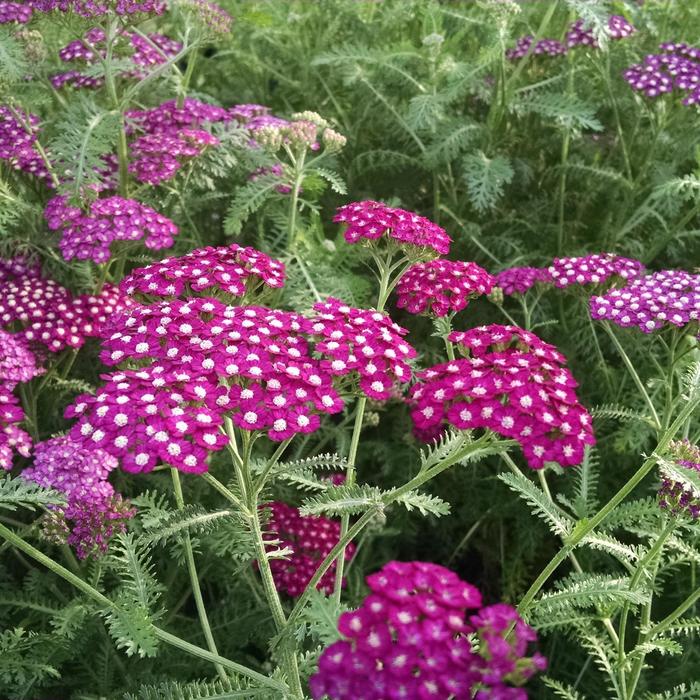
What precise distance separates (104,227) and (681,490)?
6.67ft

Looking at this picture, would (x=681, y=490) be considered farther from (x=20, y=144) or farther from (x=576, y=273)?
(x=20, y=144)

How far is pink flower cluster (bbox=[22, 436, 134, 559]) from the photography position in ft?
7.56

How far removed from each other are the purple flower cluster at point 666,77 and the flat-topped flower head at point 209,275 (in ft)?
6.54

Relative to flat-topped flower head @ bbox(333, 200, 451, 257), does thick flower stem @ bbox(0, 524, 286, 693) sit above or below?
below

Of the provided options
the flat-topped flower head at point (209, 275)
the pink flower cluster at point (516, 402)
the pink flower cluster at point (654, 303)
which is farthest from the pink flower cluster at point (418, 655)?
the pink flower cluster at point (654, 303)

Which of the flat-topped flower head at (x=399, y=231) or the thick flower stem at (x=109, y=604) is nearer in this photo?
the thick flower stem at (x=109, y=604)

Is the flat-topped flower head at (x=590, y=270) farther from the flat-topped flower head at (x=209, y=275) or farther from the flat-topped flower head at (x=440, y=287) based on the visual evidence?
the flat-topped flower head at (x=209, y=275)

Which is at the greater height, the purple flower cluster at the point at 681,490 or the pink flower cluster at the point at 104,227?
the pink flower cluster at the point at 104,227

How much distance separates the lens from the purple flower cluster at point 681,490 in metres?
2.08

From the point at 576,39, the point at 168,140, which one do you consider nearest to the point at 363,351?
→ the point at 168,140

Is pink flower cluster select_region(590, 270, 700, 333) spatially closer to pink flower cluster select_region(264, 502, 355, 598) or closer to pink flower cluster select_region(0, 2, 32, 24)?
pink flower cluster select_region(264, 502, 355, 598)

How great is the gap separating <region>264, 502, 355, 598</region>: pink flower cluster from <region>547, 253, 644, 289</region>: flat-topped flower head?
121 cm

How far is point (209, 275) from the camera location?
2.29m

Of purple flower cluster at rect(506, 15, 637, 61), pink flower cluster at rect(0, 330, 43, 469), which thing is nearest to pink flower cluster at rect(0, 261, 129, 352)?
pink flower cluster at rect(0, 330, 43, 469)
